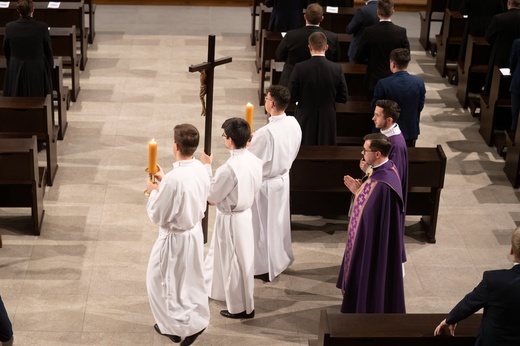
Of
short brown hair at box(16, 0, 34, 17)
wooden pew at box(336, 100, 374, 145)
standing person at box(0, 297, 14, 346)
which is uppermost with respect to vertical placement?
short brown hair at box(16, 0, 34, 17)

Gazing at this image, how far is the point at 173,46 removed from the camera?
44.1 ft

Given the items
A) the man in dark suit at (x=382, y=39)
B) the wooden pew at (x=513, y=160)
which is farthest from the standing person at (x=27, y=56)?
the wooden pew at (x=513, y=160)

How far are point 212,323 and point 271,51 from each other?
519cm

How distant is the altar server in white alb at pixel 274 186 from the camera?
7250mm

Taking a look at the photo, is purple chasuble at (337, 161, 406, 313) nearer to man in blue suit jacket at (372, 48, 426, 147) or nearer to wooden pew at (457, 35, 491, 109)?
man in blue suit jacket at (372, 48, 426, 147)

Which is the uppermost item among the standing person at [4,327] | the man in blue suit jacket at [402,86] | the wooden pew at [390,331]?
the man in blue suit jacket at [402,86]

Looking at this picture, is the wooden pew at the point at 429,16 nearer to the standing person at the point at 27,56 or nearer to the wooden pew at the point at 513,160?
the wooden pew at the point at 513,160

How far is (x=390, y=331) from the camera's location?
5.66 meters

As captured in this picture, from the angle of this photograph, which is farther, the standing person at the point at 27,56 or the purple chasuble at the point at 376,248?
the standing person at the point at 27,56

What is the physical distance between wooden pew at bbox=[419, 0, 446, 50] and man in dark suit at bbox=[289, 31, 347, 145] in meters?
5.45

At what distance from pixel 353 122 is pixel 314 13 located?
1.16 m

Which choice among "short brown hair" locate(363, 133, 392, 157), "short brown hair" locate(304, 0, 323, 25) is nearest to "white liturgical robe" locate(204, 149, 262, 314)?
"short brown hair" locate(363, 133, 392, 157)

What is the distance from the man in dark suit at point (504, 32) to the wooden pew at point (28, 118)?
16.8 ft

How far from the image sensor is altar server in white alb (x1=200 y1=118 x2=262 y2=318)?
6.57 m
